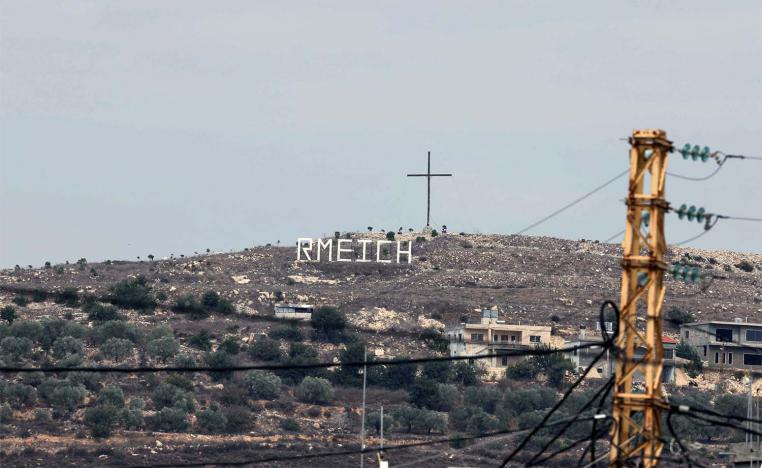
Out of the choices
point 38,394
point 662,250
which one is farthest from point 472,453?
point 662,250

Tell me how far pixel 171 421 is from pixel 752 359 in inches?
2411

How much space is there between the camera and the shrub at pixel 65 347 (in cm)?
17862

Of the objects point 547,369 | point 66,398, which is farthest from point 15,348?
point 547,369

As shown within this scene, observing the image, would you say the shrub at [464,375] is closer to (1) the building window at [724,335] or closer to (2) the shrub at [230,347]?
(2) the shrub at [230,347]

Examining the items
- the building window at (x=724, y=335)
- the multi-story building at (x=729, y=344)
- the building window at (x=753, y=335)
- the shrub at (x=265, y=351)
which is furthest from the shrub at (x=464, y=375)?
the building window at (x=753, y=335)

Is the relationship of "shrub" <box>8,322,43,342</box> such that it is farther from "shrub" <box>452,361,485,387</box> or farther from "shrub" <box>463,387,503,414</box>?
"shrub" <box>463,387,503,414</box>

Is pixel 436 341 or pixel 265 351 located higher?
pixel 436 341

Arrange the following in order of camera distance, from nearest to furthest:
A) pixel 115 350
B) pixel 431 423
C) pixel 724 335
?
pixel 431 423 < pixel 115 350 < pixel 724 335

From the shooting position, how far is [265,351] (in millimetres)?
189000

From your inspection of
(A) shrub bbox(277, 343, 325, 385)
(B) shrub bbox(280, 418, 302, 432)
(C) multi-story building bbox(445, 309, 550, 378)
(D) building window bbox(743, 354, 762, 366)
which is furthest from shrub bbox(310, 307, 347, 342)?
(D) building window bbox(743, 354, 762, 366)

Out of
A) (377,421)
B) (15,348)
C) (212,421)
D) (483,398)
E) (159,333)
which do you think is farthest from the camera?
(159,333)

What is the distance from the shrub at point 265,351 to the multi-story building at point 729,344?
3808 centimetres

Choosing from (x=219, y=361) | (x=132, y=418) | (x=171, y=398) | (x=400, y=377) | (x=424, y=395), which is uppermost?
(x=219, y=361)

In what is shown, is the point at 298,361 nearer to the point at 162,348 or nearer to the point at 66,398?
the point at 162,348
